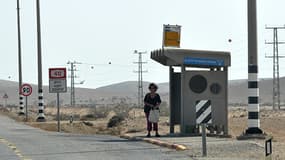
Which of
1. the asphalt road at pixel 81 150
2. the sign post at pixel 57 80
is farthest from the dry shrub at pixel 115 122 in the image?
the asphalt road at pixel 81 150

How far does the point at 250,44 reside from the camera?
75.4 feet

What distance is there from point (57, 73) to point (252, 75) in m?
13.3

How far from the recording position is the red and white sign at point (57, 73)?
33.4 metres

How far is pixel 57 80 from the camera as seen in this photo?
33.6 metres

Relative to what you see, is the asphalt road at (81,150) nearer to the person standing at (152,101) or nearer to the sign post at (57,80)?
the person standing at (152,101)

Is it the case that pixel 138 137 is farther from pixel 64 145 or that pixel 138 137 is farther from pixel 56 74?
pixel 56 74

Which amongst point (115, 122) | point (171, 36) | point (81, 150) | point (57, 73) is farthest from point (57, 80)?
point (81, 150)

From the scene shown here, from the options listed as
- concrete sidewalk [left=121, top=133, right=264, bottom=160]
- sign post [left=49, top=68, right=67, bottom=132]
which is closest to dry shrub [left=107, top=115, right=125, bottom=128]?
sign post [left=49, top=68, right=67, bottom=132]

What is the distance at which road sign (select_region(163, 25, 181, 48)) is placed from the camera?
88.7ft

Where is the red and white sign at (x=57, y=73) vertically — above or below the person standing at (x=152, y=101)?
above

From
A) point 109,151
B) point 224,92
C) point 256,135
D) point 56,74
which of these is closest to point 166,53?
point 224,92

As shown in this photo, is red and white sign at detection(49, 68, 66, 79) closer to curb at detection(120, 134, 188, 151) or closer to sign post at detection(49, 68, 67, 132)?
sign post at detection(49, 68, 67, 132)

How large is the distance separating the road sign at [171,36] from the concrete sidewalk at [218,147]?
16.5 ft

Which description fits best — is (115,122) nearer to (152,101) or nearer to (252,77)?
(152,101)
